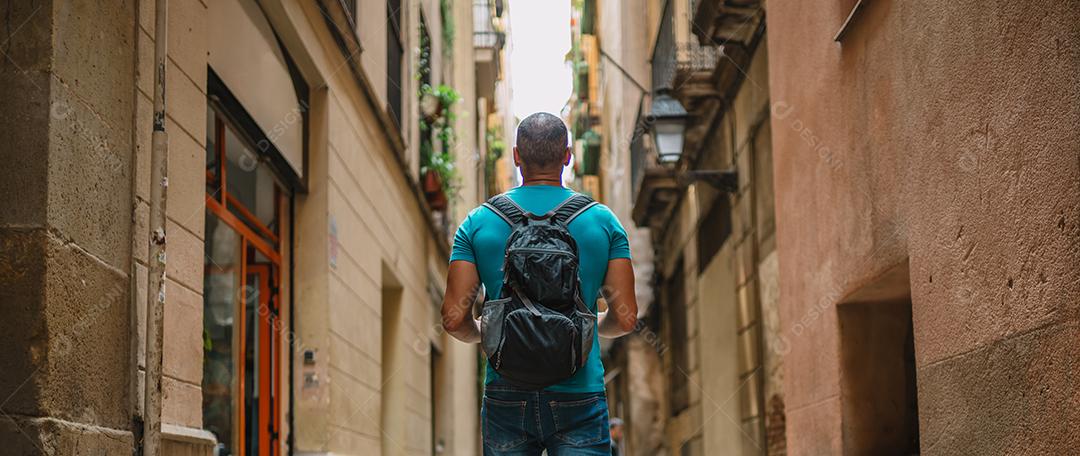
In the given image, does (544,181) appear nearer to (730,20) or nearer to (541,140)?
(541,140)

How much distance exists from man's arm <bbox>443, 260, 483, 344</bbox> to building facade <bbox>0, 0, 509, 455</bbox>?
114cm

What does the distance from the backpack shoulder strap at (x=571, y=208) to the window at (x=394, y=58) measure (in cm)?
807

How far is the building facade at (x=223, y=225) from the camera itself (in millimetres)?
3664

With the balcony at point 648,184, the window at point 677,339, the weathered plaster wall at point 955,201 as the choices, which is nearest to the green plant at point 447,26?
the balcony at point 648,184

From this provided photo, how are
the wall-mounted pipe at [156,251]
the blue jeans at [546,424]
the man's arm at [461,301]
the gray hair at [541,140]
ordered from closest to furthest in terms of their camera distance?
the blue jeans at [546,424] < the man's arm at [461,301] < the gray hair at [541,140] < the wall-mounted pipe at [156,251]

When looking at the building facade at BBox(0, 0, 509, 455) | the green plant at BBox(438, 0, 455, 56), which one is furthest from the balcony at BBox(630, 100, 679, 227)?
the green plant at BBox(438, 0, 455, 56)

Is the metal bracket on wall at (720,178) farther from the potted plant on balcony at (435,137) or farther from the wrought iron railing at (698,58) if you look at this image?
the potted plant on balcony at (435,137)

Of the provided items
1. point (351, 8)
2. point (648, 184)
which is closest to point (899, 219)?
point (351, 8)

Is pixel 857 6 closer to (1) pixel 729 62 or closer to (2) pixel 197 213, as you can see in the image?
(2) pixel 197 213

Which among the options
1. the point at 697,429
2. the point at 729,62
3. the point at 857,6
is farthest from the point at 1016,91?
the point at 697,429

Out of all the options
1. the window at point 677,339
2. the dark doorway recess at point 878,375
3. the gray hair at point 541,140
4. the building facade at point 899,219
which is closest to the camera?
the building facade at point 899,219

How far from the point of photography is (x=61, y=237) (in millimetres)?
3715

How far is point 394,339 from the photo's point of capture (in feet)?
41.6

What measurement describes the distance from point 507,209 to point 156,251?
1.39 meters
